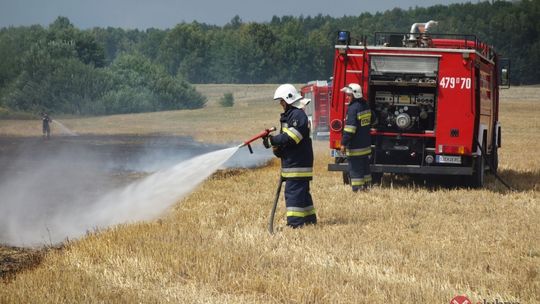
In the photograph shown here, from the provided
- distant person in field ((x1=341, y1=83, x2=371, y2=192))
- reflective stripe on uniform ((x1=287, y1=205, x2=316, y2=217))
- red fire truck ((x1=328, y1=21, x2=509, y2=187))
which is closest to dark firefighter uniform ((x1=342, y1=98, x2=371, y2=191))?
distant person in field ((x1=341, y1=83, x2=371, y2=192))

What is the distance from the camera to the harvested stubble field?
618 cm

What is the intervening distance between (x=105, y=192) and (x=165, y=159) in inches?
343

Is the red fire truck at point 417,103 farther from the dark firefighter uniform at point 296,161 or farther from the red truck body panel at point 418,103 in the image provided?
the dark firefighter uniform at point 296,161

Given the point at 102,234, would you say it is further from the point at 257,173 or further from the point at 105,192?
the point at 257,173

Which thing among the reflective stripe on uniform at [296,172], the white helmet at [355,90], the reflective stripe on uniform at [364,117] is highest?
the white helmet at [355,90]

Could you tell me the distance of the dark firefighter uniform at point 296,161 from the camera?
9383 mm

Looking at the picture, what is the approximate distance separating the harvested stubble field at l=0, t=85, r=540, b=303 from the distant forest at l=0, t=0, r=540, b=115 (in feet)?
15.2

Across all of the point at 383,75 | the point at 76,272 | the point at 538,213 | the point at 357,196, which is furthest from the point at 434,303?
the point at 383,75

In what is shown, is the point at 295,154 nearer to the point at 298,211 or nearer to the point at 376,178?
the point at 298,211

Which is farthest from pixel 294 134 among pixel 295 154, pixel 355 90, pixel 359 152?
pixel 355 90

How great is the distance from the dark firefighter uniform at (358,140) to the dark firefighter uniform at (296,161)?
3.09m

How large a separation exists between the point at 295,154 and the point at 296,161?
0.29 ft

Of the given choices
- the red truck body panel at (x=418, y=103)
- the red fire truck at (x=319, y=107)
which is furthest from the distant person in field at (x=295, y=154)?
the red fire truck at (x=319, y=107)

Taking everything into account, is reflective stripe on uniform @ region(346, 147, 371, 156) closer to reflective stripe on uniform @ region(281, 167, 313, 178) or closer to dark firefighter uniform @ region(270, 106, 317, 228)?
dark firefighter uniform @ region(270, 106, 317, 228)
